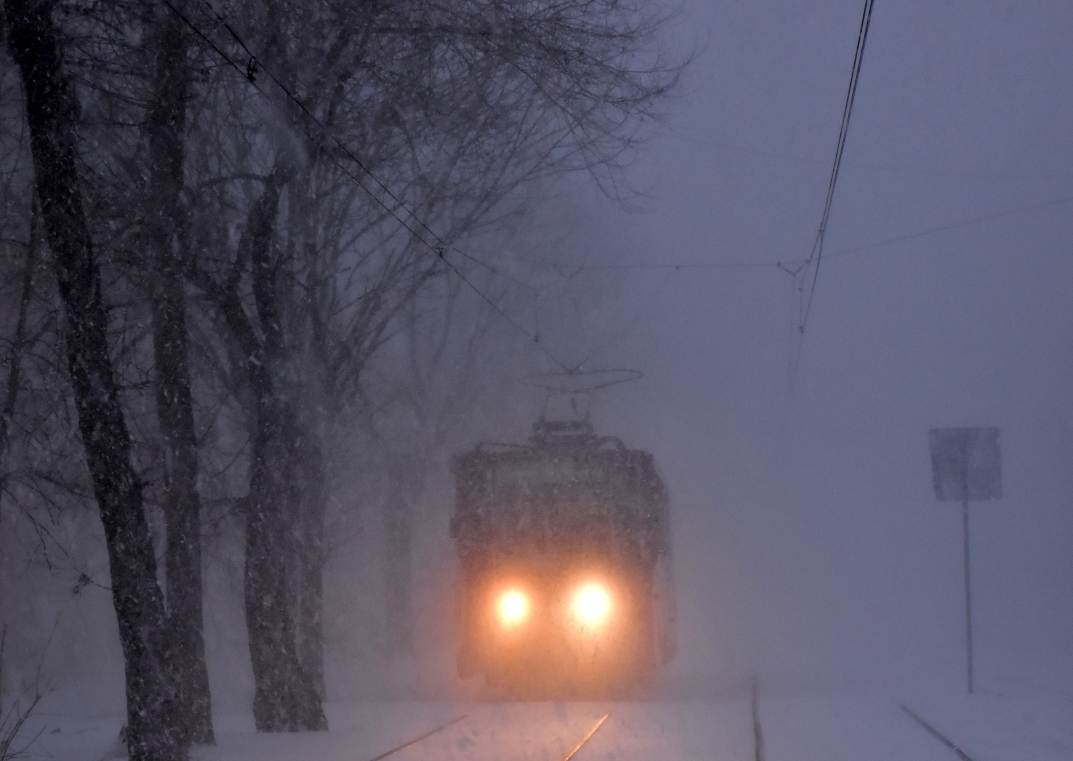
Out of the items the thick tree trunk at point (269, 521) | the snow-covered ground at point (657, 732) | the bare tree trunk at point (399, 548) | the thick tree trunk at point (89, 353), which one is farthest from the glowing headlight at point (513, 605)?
the bare tree trunk at point (399, 548)

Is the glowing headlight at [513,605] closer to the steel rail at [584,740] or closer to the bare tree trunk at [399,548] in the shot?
the steel rail at [584,740]

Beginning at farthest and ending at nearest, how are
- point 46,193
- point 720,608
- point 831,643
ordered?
point 720,608
point 831,643
point 46,193

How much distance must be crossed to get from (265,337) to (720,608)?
28.5m

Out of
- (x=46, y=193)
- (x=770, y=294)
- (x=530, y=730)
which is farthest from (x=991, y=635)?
(x=770, y=294)

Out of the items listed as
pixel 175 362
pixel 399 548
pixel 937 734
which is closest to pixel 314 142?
pixel 175 362

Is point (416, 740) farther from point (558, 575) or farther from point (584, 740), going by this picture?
point (558, 575)

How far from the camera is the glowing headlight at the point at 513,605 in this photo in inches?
624

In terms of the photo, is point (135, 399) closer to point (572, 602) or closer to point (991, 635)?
point (572, 602)

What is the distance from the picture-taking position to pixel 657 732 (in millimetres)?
12500

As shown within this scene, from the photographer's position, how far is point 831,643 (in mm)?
30812

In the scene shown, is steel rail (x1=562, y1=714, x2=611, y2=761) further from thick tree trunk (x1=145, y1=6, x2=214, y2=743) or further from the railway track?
thick tree trunk (x1=145, y1=6, x2=214, y2=743)

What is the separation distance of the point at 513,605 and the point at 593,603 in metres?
1.02

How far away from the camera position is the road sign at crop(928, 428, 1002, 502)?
17.7m

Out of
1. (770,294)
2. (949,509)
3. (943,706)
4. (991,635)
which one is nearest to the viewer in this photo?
(943,706)
